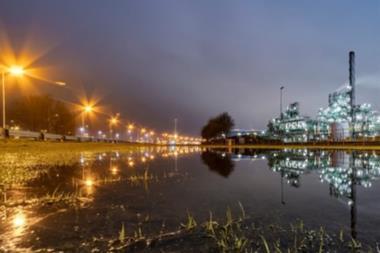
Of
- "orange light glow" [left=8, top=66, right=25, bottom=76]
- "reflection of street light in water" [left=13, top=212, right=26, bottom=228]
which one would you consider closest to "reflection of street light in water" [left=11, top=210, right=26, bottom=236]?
"reflection of street light in water" [left=13, top=212, right=26, bottom=228]

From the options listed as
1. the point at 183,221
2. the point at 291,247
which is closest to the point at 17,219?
the point at 183,221

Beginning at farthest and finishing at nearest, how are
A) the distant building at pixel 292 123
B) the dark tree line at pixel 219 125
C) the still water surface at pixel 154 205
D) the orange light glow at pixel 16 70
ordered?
the distant building at pixel 292 123 → the dark tree line at pixel 219 125 → the orange light glow at pixel 16 70 → the still water surface at pixel 154 205

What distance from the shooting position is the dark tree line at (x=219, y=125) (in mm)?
83312

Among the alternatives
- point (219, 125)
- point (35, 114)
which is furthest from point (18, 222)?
point (219, 125)

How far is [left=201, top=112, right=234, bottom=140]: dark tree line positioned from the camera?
273 feet

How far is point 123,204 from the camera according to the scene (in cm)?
457

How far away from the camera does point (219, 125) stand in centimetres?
8362

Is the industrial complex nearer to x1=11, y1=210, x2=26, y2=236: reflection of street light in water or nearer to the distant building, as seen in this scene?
the distant building

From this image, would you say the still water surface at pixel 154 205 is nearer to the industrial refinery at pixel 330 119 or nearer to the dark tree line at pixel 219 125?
the dark tree line at pixel 219 125

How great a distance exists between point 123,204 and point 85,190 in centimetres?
156

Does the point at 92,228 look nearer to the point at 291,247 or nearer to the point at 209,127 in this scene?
the point at 291,247

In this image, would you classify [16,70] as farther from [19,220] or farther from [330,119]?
[330,119]

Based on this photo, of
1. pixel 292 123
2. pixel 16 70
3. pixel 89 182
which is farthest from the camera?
pixel 292 123

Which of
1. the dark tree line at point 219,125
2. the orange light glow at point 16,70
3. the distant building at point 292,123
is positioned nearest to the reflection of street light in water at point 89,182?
the orange light glow at point 16,70
